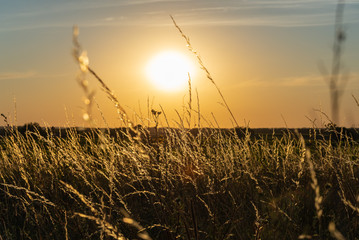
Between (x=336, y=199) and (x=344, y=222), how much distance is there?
1.96 feet

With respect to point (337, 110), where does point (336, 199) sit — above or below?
below

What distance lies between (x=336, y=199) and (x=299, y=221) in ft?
2.38

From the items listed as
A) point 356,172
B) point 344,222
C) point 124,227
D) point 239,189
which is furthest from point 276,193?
point 356,172

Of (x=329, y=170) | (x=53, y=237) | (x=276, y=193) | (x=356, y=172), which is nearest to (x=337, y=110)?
(x=276, y=193)

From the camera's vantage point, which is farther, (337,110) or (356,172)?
(356,172)

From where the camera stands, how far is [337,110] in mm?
1672

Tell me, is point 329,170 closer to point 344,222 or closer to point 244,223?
point 344,222

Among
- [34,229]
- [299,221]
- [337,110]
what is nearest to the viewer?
[337,110]

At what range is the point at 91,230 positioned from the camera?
11.9ft

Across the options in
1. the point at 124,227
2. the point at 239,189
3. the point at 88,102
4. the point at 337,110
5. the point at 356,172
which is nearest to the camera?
the point at 88,102

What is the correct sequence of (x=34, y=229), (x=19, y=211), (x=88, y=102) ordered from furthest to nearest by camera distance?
(x=19, y=211), (x=34, y=229), (x=88, y=102)

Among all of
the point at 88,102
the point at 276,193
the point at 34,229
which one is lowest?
the point at 34,229

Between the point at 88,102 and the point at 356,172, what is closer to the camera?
the point at 88,102

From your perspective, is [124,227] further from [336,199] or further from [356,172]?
[356,172]
